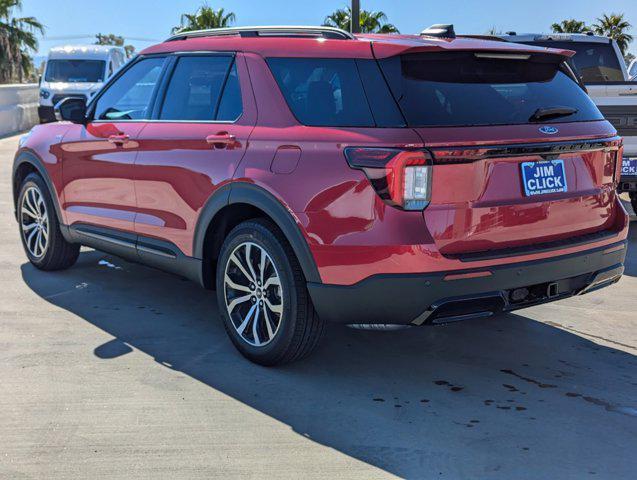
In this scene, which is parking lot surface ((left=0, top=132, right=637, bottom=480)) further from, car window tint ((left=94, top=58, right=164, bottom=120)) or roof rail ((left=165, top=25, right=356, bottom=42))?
roof rail ((left=165, top=25, right=356, bottom=42))

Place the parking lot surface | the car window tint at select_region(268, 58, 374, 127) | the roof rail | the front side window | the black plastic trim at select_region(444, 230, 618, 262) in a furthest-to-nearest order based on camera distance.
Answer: the front side window → the roof rail → the car window tint at select_region(268, 58, 374, 127) → the black plastic trim at select_region(444, 230, 618, 262) → the parking lot surface

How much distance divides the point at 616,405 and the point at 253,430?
5.65 feet

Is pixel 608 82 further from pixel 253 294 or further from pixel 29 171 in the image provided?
pixel 29 171

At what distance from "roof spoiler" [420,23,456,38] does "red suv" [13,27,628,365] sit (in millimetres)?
192

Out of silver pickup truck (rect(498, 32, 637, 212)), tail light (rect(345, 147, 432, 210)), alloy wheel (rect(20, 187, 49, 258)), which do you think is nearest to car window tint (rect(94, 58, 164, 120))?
alloy wheel (rect(20, 187, 49, 258))

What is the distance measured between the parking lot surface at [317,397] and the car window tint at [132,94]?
1.29 meters

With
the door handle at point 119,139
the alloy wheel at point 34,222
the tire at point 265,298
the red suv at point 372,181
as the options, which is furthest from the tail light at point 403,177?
the alloy wheel at point 34,222

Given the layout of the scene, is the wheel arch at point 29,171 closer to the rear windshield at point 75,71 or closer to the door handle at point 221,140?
the door handle at point 221,140

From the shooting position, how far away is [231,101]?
4.63 metres

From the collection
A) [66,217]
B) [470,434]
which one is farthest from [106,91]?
[470,434]

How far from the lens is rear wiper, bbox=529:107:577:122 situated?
13.6 feet

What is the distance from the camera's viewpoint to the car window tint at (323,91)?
397cm

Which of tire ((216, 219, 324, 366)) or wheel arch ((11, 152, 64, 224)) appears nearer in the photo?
tire ((216, 219, 324, 366))

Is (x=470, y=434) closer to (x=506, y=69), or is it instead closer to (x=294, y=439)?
(x=294, y=439)
